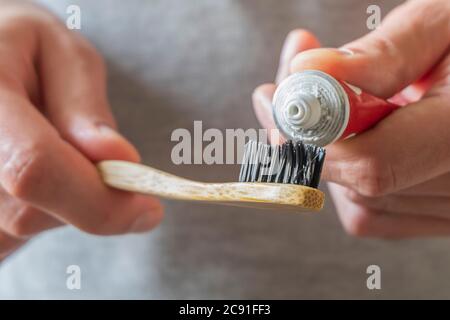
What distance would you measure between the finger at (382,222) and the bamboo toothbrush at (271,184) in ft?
0.38

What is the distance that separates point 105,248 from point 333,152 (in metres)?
0.26

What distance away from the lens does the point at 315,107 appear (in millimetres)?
217

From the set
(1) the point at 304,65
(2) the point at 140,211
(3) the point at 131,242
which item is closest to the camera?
(1) the point at 304,65

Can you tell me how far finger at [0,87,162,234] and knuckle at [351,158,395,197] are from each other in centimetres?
15

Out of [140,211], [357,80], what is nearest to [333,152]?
[357,80]

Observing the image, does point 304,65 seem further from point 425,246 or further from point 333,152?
point 425,246

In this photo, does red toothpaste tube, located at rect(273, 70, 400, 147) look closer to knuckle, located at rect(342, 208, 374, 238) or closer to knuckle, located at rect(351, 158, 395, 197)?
knuckle, located at rect(351, 158, 395, 197)

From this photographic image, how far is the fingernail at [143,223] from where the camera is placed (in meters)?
0.35

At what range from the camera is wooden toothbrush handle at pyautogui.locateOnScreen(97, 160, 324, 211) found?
0.74ft

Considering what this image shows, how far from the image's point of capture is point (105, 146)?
330 millimetres

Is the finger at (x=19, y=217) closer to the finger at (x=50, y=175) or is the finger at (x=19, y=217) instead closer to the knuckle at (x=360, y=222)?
the finger at (x=50, y=175)

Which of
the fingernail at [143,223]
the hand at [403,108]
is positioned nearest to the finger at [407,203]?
the hand at [403,108]

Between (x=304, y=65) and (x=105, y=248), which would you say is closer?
(x=304, y=65)

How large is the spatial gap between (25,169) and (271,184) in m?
0.14
